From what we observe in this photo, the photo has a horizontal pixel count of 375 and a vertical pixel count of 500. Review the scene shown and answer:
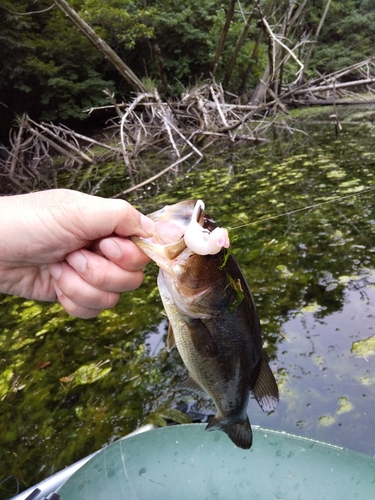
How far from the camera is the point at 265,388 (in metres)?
1.67

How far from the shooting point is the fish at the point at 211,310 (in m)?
1.43

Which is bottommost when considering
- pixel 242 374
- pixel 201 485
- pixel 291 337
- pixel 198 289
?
pixel 291 337

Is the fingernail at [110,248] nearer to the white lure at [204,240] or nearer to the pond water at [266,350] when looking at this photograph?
the white lure at [204,240]

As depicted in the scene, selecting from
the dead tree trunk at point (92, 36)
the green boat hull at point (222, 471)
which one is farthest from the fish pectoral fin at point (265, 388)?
the dead tree trunk at point (92, 36)

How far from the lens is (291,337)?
3.53 m

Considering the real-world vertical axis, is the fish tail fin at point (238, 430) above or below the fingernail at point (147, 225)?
below

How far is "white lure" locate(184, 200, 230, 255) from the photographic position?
1305 millimetres

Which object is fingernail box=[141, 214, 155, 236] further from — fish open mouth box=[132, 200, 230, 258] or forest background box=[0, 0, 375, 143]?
forest background box=[0, 0, 375, 143]

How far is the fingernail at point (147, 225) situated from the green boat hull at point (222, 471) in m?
1.18

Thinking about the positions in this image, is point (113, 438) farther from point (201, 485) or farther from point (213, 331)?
point (213, 331)

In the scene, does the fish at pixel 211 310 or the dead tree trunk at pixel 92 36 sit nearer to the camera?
the fish at pixel 211 310

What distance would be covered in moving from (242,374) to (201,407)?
1.58 m

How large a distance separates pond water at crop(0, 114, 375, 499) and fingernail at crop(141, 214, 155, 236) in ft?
2.11

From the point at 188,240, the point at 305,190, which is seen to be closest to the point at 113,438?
the point at 188,240
